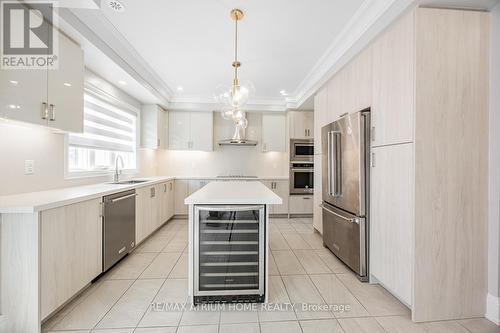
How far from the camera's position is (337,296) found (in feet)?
7.09

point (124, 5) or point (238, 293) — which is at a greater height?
point (124, 5)

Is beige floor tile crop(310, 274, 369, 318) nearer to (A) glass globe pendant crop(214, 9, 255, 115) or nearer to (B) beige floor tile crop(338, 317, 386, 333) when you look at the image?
(B) beige floor tile crop(338, 317, 386, 333)

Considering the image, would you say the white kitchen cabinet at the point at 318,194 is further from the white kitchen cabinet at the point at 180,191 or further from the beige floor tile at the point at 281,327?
the white kitchen cabinet at the point at 180,191

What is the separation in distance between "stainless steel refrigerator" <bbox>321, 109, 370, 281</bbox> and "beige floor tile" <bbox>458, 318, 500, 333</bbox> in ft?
2.59

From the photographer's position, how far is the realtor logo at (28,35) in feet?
5.56

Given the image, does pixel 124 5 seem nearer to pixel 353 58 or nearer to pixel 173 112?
pixel 353 58

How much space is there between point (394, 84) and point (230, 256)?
2087 millimetres

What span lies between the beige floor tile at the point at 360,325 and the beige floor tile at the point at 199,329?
982 mm

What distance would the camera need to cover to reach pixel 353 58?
2.71 metres

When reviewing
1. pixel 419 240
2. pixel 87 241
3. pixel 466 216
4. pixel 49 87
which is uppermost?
pixel 49 87

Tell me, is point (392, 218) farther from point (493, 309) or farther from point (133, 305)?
point (133, 305)

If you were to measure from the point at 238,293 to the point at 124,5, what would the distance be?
2.81m

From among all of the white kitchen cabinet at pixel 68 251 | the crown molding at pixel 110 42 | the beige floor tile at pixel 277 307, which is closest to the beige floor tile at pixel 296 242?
the beige floor tile at pixel 277 307

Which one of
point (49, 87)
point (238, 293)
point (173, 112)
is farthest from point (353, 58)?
point (173, 112)
